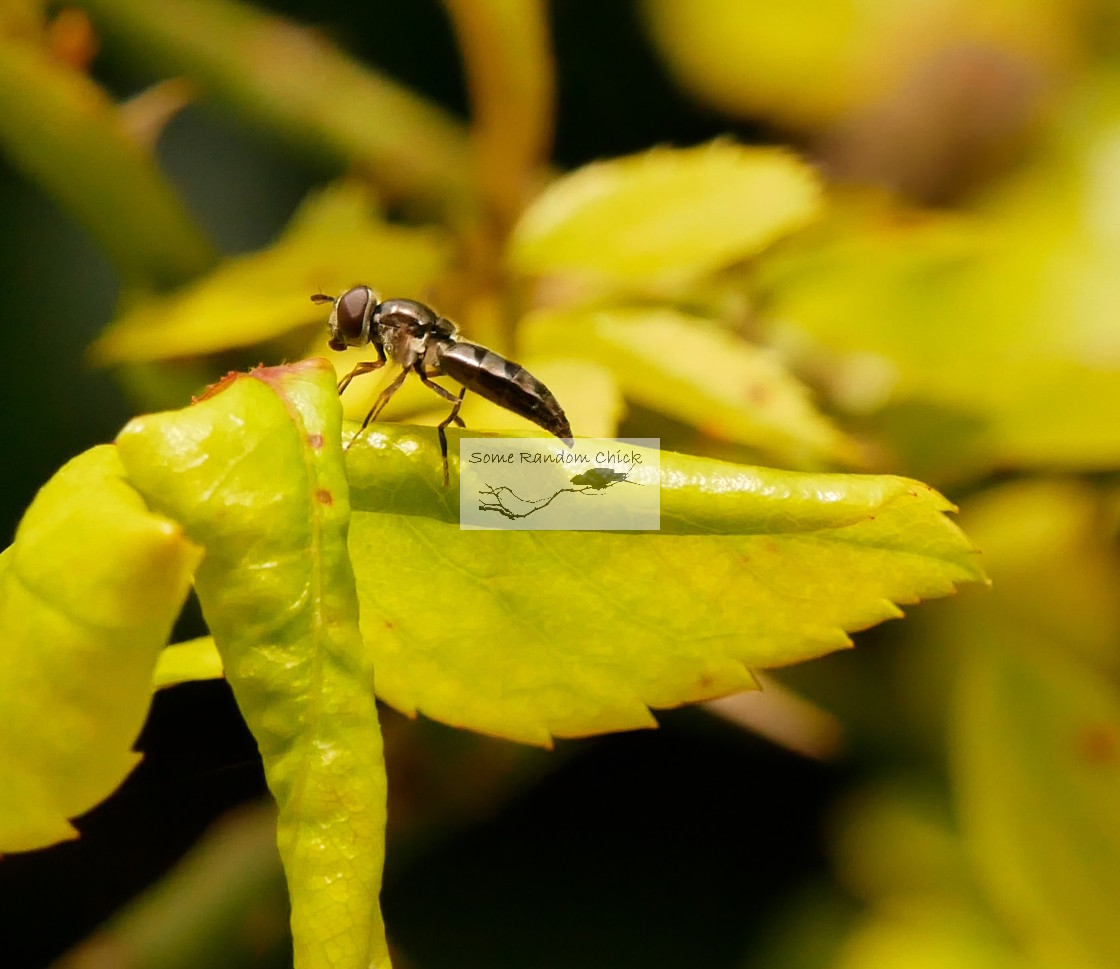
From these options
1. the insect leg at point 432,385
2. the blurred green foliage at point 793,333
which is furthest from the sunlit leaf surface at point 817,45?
the insect leg at point 432,385

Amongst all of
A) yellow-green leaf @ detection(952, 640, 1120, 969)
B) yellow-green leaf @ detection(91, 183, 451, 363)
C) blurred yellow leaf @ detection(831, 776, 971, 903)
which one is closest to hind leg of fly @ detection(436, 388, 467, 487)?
yellow-green leaf @ detection(91, 183, 451, 363)

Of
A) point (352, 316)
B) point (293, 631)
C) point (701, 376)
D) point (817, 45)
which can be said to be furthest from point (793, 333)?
point (817, 45)

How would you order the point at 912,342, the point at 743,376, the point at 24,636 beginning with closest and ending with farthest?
the point at 24,636 < the point at 743,376 < the point at 912,342

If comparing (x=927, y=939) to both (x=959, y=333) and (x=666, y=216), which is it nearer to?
(x=959, y=333)

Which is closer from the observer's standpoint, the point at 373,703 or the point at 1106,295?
the point at 373,703

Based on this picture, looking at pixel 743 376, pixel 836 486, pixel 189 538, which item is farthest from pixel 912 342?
pixel 189 538

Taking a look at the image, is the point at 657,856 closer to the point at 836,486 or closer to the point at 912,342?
the point at 912,342

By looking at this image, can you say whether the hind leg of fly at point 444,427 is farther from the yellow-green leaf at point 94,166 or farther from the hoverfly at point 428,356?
the yellow-green leaf at point 94,166
